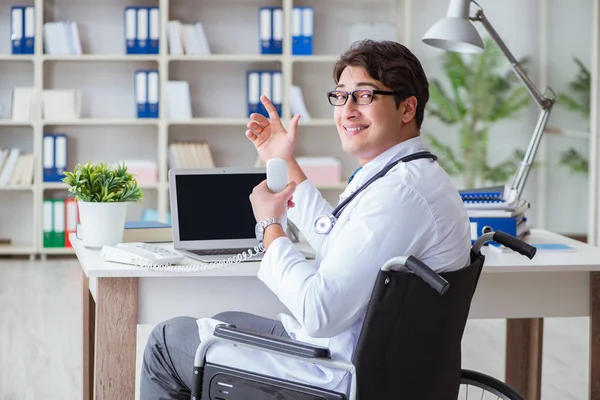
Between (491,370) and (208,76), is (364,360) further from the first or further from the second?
(208,76)

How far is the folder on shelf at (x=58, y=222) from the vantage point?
6.18 metres

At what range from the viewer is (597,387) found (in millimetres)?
2488

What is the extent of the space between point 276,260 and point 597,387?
1.22 m

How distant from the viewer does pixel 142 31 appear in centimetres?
615

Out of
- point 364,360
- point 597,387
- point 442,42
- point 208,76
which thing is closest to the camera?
point 364,360

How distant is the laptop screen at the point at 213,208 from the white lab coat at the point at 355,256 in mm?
770

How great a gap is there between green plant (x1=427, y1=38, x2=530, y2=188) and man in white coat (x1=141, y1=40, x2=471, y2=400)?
4719 millimetres

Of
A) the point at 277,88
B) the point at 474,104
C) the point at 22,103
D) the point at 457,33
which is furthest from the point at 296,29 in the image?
the point at 457,33

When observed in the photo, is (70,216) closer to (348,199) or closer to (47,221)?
(47,221)

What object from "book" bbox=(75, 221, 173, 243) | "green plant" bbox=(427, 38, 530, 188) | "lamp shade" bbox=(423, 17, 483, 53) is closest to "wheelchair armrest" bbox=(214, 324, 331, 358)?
"book" bbox=(75, 221, 173, 243)

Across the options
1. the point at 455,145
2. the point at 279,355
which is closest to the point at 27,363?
the point at 279,355

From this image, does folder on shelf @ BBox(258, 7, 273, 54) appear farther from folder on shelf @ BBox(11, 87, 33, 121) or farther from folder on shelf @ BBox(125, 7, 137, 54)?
folder on shelf @ BBox(11, 87, 33, 121)

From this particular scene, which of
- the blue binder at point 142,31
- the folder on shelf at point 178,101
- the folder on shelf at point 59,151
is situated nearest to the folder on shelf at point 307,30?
the folder on shelf at point 178,101

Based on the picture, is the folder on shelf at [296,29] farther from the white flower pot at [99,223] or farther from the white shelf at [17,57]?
the white flower pot at [99,223]
